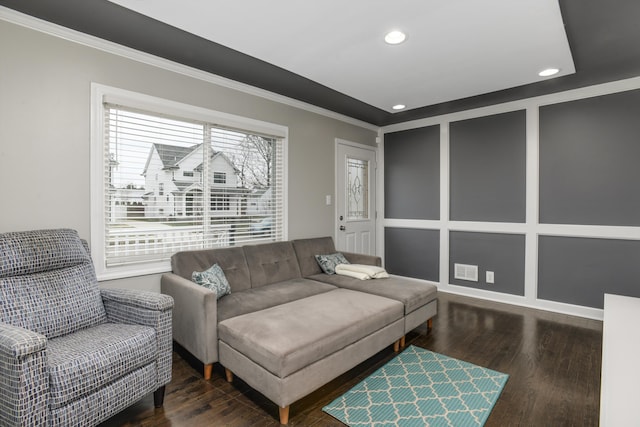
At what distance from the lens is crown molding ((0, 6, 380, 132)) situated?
2.17 meters

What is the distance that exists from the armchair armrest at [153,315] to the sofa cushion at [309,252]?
5.86 feet

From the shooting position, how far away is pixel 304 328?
6.97 ft

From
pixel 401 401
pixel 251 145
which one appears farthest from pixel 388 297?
pixel 251 145

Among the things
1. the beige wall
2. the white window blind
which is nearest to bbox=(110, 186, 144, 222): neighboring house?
the white window blind

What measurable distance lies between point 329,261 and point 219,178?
4.97 ft

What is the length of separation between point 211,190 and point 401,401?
242cm

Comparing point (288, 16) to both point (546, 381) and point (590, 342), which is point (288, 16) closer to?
point (546, 381)

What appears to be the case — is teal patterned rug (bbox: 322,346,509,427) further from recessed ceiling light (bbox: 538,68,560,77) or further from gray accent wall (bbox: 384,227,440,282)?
recessed ceiling light (bbox: 538,68,560,77)

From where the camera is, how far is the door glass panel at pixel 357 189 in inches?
189

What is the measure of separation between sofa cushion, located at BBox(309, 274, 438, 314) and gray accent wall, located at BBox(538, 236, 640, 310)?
1.65 metres

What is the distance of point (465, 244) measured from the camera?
445 centimetres

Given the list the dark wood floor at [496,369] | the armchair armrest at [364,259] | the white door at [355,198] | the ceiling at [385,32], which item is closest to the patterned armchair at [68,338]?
the dark wood floor at [496,369]

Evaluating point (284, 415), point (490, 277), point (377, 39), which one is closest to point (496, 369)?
point (284, 415)

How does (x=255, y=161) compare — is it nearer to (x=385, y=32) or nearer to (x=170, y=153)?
(x=170, y=153)
